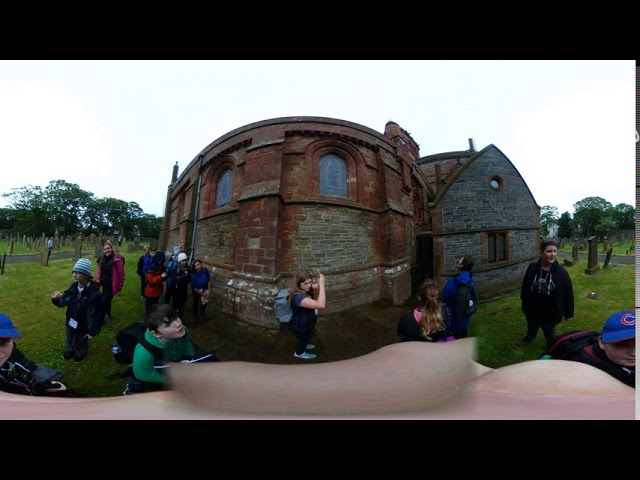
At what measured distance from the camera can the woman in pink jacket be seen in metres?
1.14

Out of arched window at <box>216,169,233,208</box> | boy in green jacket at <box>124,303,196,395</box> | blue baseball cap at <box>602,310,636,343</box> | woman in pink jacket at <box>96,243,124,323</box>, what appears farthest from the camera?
arched window at <box>216,169,233,208</box>

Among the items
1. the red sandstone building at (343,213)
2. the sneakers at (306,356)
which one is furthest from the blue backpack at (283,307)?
the sneakers at (306,356)

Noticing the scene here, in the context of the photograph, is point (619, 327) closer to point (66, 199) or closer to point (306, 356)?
point (306, 356)

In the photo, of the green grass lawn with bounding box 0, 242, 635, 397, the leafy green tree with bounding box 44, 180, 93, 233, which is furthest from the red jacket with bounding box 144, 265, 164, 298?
the leafy green tree with bounding box 44, 180, 93, 233

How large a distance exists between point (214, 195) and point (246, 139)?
0.42 meters

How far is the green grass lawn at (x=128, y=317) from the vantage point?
1071mm

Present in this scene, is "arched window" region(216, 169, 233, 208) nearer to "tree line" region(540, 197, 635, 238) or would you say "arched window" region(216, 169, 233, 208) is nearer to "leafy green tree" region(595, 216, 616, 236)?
"tree line" region(540, 197, 635, 238)

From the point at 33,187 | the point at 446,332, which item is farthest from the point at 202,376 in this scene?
the point at 33,187

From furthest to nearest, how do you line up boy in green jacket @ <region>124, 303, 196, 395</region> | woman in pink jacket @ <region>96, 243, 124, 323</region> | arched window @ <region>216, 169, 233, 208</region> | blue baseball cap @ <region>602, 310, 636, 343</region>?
arched window @ <region>216, 169, 233, 208</region>, woman in pink jacket @ <region>96, 243, 124, 323</region>, blue baseball cap @ <region>602, 310, 636, 343</region>, boy in green jacket @ <region>124, 303, 196, 395</region>

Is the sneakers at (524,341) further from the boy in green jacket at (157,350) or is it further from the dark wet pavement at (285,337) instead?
the boy in green jacket at (157,350)

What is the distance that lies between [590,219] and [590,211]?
0.05m

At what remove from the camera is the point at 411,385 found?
101cm

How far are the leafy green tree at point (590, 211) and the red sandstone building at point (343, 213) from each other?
0.18 metres

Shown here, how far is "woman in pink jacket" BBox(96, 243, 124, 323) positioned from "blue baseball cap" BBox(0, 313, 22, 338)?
400 mm
